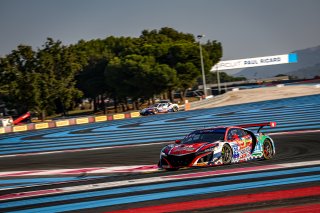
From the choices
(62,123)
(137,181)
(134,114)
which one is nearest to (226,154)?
(137,181)

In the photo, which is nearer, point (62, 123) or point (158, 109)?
point (62, 123)

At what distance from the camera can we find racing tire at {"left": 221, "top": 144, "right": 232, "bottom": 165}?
42.7 feet

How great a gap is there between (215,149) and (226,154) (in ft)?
1.93

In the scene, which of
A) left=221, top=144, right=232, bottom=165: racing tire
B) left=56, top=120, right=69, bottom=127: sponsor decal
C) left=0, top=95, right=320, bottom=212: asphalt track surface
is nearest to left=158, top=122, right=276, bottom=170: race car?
left=221, top=144, right=232, bottom=165: racing tire

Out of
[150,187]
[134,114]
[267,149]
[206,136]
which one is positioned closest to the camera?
[150,187]

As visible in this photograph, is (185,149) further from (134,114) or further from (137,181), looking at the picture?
(134,114)

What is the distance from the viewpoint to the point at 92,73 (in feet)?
248

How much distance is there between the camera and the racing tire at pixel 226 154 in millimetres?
13011

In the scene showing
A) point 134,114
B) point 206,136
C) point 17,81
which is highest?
point 17,81

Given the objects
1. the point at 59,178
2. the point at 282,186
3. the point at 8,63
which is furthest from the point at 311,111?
the point at 8,63

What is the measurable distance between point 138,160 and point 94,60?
200ft

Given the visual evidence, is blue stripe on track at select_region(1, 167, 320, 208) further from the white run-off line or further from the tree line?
the tree line

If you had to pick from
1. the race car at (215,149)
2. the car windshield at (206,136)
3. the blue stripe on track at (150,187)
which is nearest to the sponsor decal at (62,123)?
the race car at (215,149)

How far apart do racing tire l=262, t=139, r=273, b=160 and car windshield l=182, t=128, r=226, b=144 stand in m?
1.93
